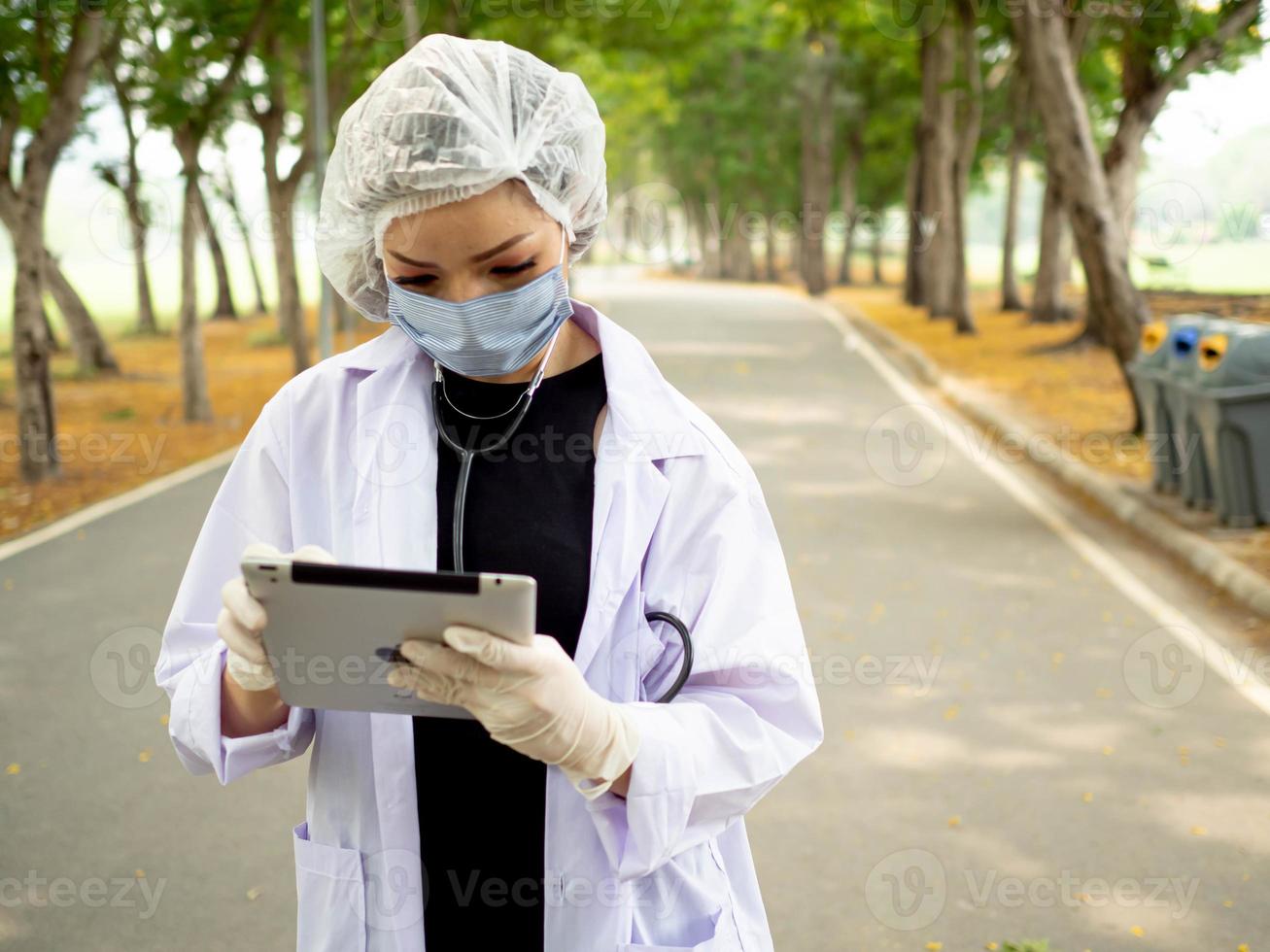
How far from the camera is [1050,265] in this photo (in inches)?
1046

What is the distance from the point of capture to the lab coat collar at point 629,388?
2.07m

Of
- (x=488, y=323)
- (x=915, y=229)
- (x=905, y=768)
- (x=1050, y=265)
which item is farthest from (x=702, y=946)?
(x=915, y=229)

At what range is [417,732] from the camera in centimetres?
210

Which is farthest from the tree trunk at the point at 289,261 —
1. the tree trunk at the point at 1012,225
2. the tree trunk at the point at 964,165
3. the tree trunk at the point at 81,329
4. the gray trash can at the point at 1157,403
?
the tree trunk at the point at 1012,225

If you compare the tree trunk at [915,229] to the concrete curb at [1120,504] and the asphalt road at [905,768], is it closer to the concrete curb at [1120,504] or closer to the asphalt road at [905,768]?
the concrete curb at [1120,504]

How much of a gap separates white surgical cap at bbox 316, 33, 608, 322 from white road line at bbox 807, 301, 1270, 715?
5149 mm

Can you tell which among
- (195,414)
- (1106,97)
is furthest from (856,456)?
(1106,97)

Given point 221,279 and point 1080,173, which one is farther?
point 221,279

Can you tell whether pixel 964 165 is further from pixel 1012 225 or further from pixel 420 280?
pixel 420 280

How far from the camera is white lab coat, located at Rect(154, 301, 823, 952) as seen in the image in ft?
6.46

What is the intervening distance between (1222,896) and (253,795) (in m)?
3.53

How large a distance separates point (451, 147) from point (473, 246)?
0.15m

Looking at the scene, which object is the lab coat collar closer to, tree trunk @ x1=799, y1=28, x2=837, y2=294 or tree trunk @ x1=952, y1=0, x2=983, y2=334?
tree trunk @ x1=952, y1=0, x2=983, y2=334

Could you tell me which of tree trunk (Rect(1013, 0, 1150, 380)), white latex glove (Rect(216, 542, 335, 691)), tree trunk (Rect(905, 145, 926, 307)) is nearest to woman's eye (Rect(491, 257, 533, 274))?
white latex glove (Rect(216, 542, 335, 691))
